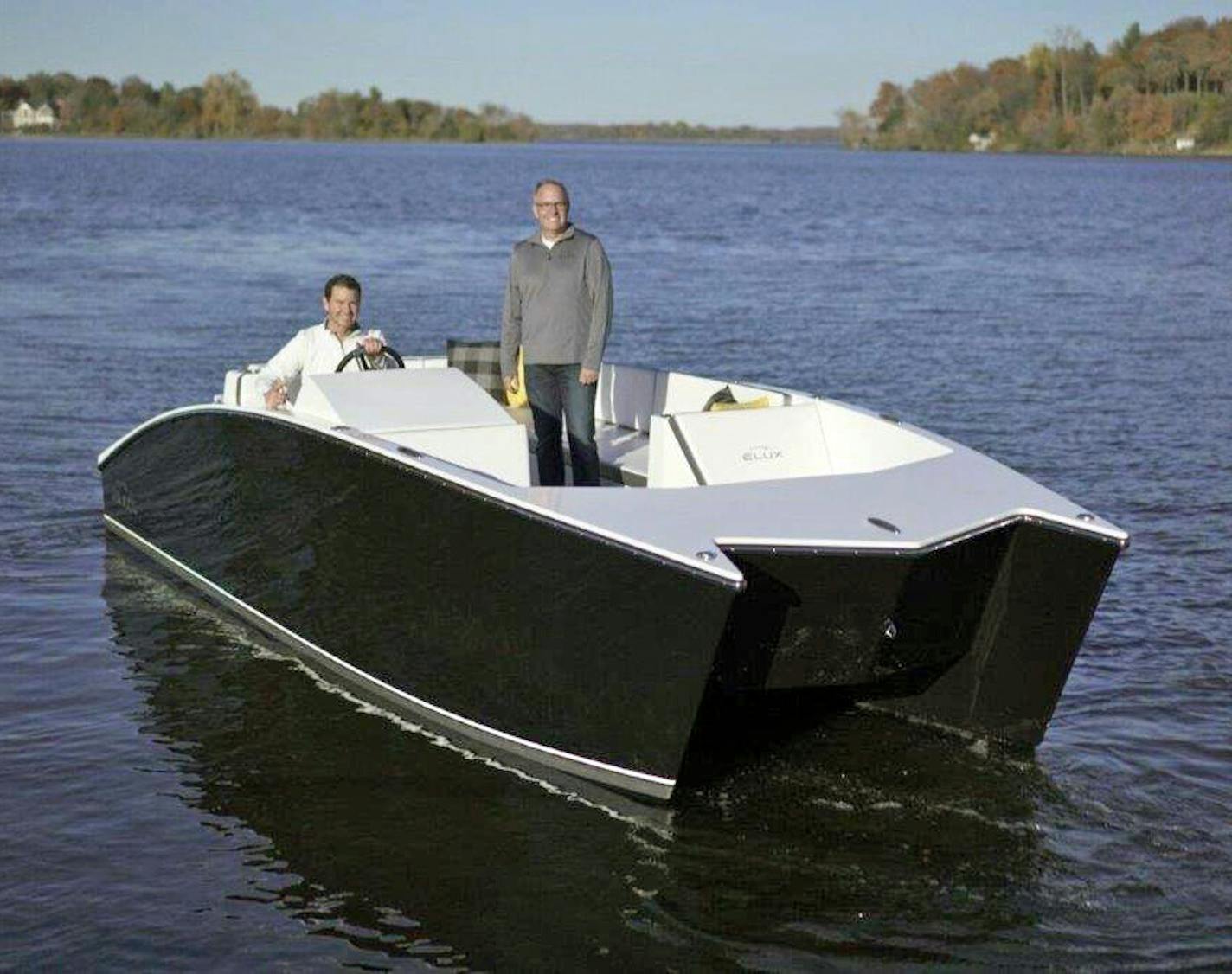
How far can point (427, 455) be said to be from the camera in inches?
285

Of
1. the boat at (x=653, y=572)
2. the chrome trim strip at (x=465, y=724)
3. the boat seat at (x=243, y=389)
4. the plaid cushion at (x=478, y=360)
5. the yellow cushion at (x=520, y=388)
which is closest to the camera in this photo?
the boat at (x=653, y=572)

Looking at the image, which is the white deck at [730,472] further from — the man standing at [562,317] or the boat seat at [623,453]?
the man standing at [562,317]

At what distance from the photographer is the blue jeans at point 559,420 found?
870cm

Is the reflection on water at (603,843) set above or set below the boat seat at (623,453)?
below

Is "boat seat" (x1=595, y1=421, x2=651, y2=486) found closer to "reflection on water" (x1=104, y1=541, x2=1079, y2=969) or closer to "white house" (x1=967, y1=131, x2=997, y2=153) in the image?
"reflection on water" (x1=104, y1=541, x2=1079, y2=969)

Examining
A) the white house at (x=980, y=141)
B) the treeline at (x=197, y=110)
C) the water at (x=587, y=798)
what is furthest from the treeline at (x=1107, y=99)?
the water at (x=587, y=798)

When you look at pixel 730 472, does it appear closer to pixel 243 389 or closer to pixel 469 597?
pixel 469 597

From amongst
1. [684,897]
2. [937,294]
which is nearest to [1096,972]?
[684,897]

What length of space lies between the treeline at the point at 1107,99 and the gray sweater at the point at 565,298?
500ft

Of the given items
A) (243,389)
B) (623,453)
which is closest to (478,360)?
(623,453)

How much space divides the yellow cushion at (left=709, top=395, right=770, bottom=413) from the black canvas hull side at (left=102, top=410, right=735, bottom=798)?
2016mm

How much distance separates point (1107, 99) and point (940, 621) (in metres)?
181

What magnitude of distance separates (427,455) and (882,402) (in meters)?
10.8

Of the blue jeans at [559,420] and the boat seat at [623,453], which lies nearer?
the blue jeans at [559,420]
